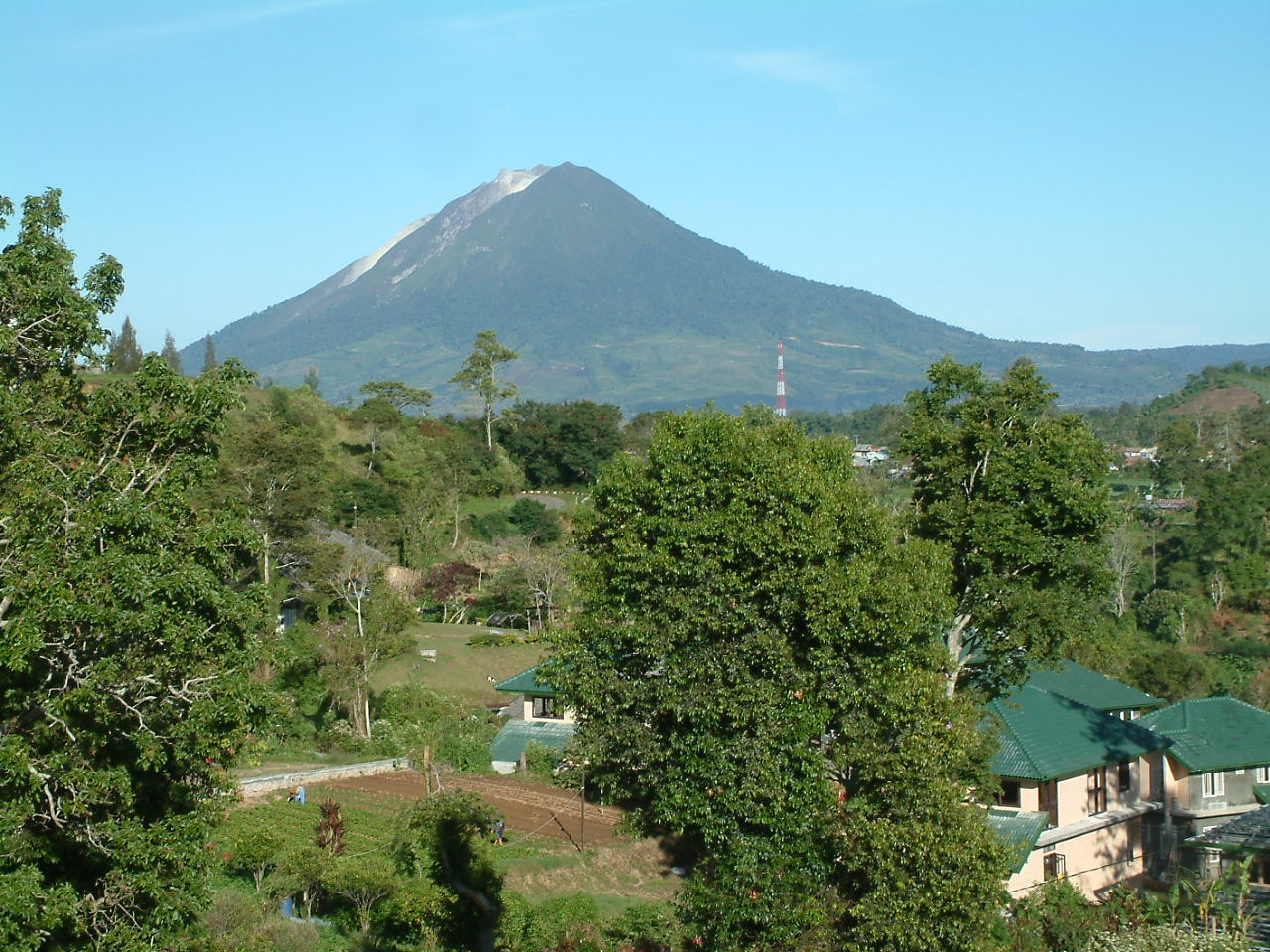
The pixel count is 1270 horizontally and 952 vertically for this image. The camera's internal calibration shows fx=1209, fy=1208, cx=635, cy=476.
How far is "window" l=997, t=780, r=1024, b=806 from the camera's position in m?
19.0

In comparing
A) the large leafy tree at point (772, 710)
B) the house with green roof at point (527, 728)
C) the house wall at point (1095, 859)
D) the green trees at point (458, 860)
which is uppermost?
the large leafy tree at point (772, 710)

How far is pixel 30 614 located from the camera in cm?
639

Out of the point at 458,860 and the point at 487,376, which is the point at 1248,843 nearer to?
the point at 458,860

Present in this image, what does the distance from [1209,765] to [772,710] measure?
15.1 m

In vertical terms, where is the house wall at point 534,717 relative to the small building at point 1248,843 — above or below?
below

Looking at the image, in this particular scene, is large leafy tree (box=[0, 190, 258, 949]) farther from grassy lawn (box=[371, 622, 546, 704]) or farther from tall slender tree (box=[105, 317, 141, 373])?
tall slender tree (box=[105, 317, 141, 373])

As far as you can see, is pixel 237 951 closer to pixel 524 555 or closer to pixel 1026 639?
pixel 1026 639

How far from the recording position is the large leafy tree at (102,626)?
661 cm

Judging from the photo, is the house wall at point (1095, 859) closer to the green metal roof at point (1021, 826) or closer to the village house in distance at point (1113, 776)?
the village house in distance at point (1113, 776)

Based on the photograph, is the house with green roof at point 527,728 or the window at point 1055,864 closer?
the window at point 1055,864

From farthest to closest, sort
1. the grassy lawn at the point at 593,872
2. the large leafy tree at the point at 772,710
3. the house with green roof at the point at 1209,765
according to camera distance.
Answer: the house with green roof at the point at 1209,765 → the grassy lawn at the point at 593,872 → the large leafy tree at the point at 772,710

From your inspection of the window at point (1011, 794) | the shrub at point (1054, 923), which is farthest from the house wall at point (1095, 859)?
the shrub at point (1054, 923)

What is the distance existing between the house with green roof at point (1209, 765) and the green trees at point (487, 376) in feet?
136

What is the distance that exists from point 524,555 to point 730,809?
29599 mm
